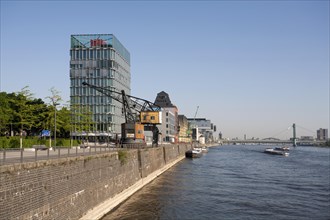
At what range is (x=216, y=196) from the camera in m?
41.4

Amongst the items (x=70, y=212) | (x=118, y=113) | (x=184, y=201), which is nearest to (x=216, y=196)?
(x=184, y=201)

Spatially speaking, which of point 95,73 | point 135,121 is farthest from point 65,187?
point 95,73

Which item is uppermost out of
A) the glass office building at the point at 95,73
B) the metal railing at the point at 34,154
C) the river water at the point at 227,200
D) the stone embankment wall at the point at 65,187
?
the glass office building at the point at 95,73

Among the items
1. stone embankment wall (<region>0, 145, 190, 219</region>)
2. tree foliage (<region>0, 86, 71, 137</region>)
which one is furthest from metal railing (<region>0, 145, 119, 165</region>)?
tree foliage (<region>0, 86, 71, 137</region>)

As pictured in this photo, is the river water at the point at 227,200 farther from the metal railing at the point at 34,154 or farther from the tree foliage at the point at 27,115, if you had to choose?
the tree foliage at the point at 27,115

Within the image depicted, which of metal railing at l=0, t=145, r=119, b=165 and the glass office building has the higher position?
the glass office building

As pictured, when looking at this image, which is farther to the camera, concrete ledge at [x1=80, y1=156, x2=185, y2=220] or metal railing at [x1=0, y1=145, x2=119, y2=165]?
concrete ledge at [x1=80, y1=156, x2=185, y2=220]

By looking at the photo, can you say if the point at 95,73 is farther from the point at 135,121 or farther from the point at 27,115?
the point at 27,115

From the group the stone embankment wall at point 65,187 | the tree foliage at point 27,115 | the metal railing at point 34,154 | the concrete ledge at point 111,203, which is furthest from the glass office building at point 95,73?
the stone embankment wall at point 65,187

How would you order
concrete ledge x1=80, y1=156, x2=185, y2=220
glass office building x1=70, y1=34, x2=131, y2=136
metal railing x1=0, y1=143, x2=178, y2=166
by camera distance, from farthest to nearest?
glass office building x1=70, y1=34, x2=131, y2=136
concrete ledge x1=80, y1=156, x2=185, y2=220
metal railing x1=0, y1=143, x2=178, y2=166

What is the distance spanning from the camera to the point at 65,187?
23938mm

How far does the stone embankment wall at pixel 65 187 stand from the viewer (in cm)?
1806

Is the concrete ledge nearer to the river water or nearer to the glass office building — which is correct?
the river water

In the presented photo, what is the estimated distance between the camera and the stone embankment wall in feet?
59.3
